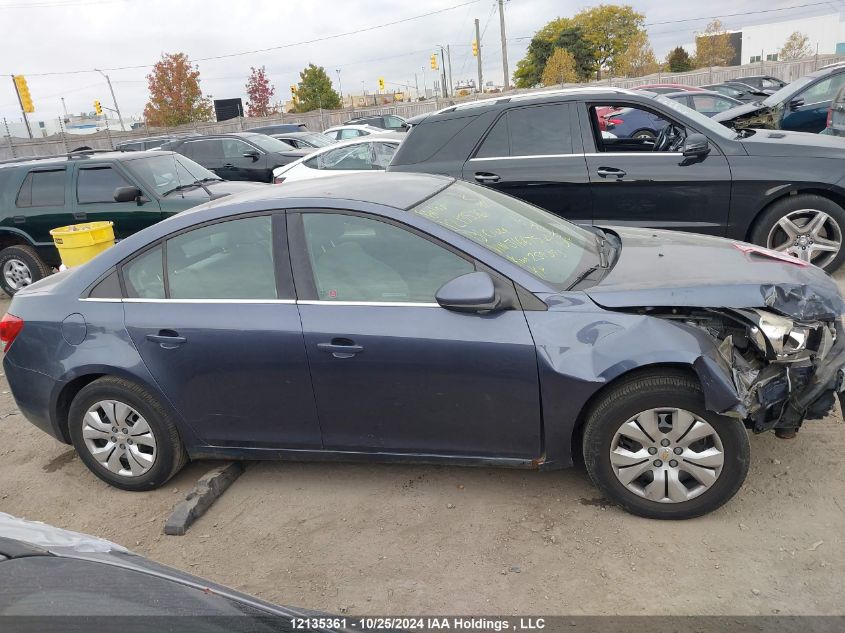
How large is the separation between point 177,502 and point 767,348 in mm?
3248

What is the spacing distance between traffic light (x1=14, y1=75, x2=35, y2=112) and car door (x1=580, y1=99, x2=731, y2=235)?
39.9 metres

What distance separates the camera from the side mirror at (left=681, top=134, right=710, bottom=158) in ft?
20.1

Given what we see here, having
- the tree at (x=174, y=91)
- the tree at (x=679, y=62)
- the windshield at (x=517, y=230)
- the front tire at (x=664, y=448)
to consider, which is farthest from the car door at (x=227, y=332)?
the tree at (x=679, y=62)

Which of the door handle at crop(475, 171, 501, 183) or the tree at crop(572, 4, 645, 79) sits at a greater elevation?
the tree at crop(572, 4, 645, 79)

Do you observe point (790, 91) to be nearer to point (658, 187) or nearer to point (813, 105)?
point (813, 105)

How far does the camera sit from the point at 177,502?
393cm

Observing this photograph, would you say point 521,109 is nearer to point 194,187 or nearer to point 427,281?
point 427,281

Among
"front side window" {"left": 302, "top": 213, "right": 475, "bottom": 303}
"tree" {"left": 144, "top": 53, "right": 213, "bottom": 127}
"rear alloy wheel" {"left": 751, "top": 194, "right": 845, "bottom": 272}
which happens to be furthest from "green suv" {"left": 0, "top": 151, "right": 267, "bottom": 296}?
"tree" {"left": 144, "top": 53, "right": 213, "bottom": 127}

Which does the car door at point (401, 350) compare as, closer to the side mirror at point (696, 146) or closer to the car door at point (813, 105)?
the side mirror at point (696, 146)

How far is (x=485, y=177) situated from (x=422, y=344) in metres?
3.84

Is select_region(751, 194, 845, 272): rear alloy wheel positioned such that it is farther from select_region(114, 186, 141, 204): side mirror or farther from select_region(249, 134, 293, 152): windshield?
select_region(249, 134, 293, 152): windshield

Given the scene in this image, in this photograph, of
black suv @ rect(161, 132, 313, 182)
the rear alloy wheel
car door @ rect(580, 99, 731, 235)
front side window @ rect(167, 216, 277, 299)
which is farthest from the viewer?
black suv @ rect(161, 132, 313, 182)

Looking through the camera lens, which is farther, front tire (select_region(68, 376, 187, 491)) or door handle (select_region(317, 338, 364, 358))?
front tire (select_region(68, 376, 187, 491))

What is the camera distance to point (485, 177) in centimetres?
676
